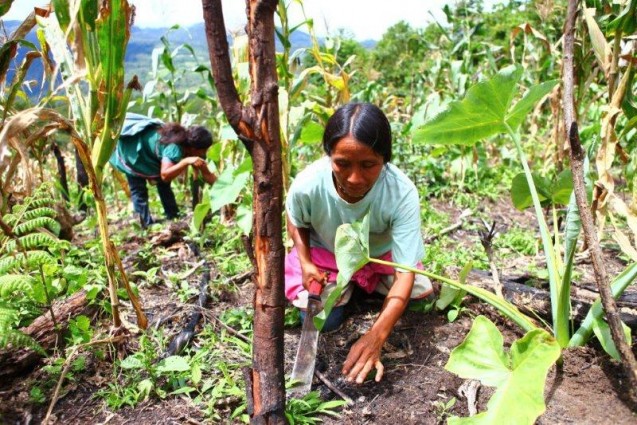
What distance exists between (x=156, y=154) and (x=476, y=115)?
2489 mm

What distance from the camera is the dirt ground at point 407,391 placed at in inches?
52.6

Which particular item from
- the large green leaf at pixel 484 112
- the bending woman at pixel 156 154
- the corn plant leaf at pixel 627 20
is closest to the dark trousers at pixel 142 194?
the bending woman at pixel 156 154

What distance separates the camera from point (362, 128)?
1.43 m

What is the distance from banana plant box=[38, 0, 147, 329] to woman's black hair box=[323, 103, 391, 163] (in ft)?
2.14

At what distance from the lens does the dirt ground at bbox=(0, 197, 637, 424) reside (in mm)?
1337

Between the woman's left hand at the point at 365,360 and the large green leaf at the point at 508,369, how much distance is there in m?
0.38

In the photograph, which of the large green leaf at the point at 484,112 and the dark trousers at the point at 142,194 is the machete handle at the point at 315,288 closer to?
the large green leaf at the point at 484,112

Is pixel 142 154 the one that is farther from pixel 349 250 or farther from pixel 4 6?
pixel 349 250

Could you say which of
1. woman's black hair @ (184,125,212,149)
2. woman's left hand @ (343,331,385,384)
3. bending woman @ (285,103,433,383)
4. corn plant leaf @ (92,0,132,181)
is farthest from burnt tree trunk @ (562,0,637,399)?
woman's black hair @ (184,125,212,149)

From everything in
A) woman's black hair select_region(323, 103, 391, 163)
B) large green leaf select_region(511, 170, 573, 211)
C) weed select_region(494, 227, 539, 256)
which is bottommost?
weed select_region(494, 227, 539, 256)

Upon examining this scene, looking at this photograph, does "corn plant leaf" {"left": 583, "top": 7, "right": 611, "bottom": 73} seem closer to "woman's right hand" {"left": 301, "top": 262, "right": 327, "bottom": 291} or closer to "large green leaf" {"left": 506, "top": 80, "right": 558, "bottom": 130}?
"large green leaf" {"left": 506, "top": 80, "right": 558, "bottom": 130}

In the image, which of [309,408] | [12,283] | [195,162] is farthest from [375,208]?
[195,162]

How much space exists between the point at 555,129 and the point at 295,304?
6.82ft

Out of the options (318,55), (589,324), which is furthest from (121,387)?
(318,55)
